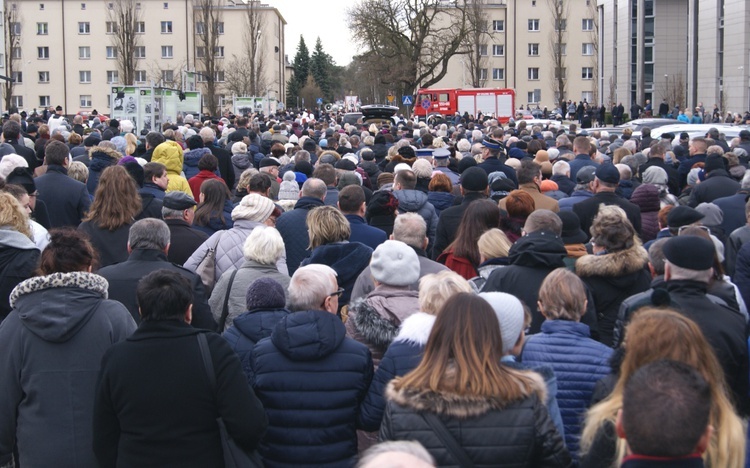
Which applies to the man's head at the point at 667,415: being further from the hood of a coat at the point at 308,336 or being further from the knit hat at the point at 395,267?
the knit hat at the point at 395,267

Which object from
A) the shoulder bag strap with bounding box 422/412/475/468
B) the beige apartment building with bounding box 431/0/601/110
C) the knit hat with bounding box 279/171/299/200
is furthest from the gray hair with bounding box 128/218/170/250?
the beige apartment building with bounding box 431/0/601/110

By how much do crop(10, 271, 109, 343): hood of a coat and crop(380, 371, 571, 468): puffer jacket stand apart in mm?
2162

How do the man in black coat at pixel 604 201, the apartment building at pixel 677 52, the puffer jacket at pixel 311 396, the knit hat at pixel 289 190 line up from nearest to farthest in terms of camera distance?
the puffer jacket at pixel 311 396 → the man in black coat at pixel 604 201 → the knit hat at pixel 289 190 → the apartment building at pixel 677 52

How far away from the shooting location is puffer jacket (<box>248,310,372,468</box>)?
15.9 feet

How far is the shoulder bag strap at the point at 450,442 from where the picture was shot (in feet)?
12.1

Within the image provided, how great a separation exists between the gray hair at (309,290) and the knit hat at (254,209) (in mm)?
3257

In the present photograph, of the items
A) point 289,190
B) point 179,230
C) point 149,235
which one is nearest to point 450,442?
point 149,235

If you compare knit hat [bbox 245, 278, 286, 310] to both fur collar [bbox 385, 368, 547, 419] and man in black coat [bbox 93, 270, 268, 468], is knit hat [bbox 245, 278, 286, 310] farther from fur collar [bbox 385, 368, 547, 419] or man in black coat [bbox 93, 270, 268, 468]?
fur collar [bbox 385, 368, 547, 419]

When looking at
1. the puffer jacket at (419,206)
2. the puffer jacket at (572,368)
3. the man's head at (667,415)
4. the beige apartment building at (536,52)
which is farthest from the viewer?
the beige apartment building at (536,52)

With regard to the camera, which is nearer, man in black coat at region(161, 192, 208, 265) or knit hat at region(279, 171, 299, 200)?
man in black coat at region(161, 192, 208, 265)

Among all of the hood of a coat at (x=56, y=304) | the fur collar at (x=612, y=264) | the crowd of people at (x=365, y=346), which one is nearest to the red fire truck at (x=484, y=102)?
the crowd of people at (x=365, y=346)

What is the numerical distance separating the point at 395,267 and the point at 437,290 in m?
0.99

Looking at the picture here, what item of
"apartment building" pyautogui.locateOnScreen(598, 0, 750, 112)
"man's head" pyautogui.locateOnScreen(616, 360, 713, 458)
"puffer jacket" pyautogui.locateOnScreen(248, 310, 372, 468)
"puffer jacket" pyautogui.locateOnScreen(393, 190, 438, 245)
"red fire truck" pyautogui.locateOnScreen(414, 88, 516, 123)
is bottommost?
"puffer jacket" pyautogui.locateOnScreen(248, 310, 372, 468)

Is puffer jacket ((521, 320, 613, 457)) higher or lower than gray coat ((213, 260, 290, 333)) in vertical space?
lower
